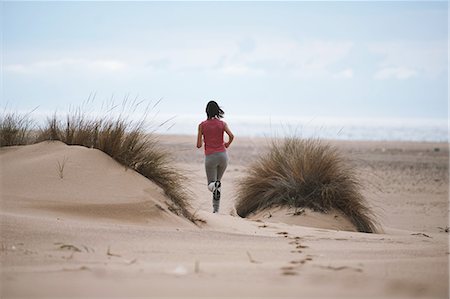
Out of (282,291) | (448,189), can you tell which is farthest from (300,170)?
(448,189)

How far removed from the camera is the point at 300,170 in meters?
9.95

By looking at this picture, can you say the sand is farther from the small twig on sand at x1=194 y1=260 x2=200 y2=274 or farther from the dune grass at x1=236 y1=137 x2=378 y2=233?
the dune grass at x1=236 y1=137 x2=378 y2=233

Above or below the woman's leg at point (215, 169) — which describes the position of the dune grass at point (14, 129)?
above

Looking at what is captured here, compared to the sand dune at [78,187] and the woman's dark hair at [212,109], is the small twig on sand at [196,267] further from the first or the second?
the woman's dark hair at [212,109]

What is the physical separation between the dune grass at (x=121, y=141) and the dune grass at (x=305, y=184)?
1.96 metres

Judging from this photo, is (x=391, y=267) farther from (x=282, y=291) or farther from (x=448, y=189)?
(x=448, y=189)

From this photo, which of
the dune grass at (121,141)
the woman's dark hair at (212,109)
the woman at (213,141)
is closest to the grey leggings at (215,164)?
the woman at (213,141)

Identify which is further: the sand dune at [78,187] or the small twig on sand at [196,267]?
the sand dune at [78,187]

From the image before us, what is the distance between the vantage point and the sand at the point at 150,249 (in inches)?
159

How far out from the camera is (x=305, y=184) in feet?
32.4

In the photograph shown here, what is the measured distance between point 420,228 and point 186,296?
835cm

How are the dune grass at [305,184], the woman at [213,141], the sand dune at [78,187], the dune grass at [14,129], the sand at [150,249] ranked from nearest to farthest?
the sand at [150,249], the sand dune at [78,187], the dune grass at [14,129], the dune grass at [305,184], the woman at [213,141]

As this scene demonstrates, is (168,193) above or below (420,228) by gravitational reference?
above

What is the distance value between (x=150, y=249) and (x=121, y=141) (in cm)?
278
